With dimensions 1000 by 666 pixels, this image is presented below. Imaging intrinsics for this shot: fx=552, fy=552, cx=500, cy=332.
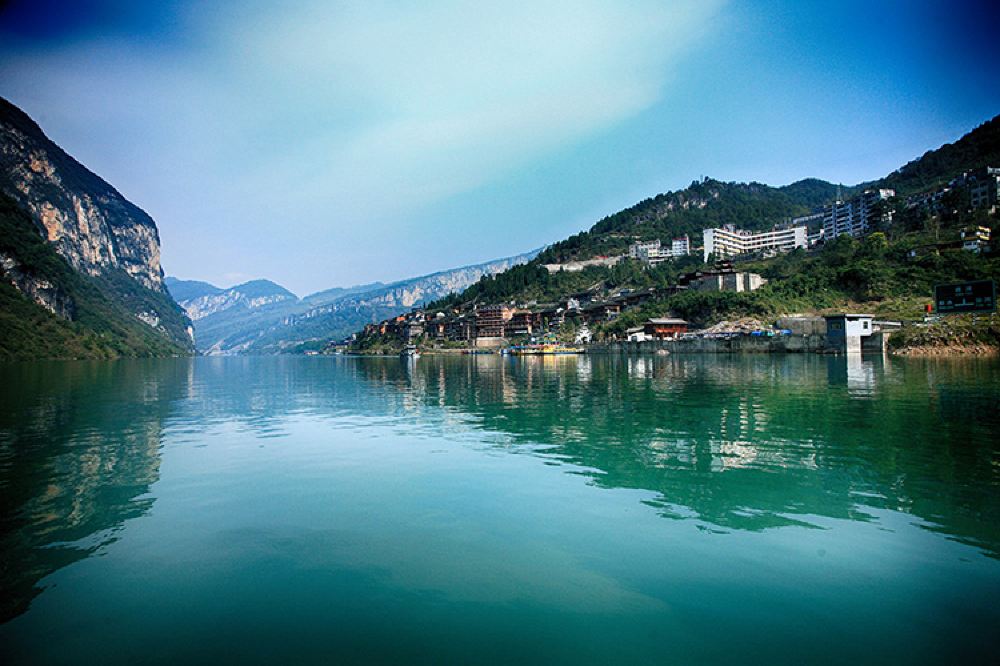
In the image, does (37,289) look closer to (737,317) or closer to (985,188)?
(737,317)

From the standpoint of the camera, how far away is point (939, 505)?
10203mm

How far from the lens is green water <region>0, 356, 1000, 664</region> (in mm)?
5871

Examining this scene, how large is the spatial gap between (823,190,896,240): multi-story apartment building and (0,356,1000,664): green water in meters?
139

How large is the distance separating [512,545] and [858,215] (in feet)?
602

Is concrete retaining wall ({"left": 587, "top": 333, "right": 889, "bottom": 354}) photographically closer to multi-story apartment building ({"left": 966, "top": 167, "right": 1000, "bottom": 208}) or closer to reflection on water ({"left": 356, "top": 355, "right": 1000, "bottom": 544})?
reflection on water ({"left": 356, "top": 355, "right": 1000, "bottom": 544})

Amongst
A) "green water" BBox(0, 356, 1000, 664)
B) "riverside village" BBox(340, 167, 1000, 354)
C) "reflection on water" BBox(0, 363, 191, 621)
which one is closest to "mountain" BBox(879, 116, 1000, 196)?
"riverside village" BBox(340, 167, 1000, 354)

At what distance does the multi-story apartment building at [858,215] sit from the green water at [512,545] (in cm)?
13915

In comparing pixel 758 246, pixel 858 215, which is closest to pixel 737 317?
pixel 858 215

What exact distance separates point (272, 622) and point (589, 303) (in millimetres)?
157794

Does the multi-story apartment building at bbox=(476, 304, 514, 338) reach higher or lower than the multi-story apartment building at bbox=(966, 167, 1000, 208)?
lower

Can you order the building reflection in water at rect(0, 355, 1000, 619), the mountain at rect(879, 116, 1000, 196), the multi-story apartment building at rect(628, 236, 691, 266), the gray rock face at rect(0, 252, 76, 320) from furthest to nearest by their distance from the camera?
the multi-story apartment building at rect(628, 236, 691, 266)
the mountain at rect(879, 116, 1000, 196)
the gray rock face at rect(0, 252, 76, 320)
the building reflection in water at rect(0, 355, 1000, 619)

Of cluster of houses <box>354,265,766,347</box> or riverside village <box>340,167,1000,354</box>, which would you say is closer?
riverside village <box>340,167,1000,354</box>

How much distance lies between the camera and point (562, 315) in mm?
158500

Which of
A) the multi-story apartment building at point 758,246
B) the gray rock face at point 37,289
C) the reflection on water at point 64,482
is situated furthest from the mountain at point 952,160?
the gray rock face at point 37,289
